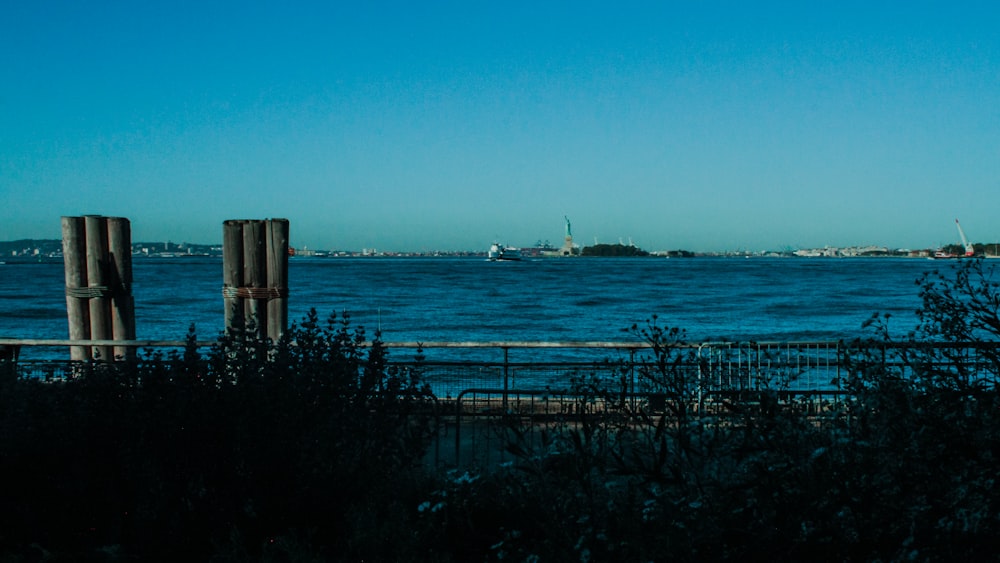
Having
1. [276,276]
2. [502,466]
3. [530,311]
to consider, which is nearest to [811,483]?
[502,466]

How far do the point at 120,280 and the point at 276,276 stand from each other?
93.4 inches

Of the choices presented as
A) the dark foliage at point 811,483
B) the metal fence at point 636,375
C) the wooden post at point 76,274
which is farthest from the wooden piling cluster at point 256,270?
the dark foliage at point 811,483

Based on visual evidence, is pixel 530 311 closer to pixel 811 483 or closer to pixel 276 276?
pixel 276 276

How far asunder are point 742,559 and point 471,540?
192 centimetres

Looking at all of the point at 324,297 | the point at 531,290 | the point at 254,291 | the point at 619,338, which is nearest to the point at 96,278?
the point at 254,291

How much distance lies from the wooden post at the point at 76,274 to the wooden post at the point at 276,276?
248 centimetres

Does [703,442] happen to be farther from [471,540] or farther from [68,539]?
[68,539]

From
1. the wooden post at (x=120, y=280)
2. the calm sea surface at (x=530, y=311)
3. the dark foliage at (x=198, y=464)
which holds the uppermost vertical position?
the wooden post at (x=120, y=280)

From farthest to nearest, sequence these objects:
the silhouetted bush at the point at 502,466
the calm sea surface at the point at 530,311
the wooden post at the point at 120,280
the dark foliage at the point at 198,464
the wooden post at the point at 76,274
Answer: the calm sea surface at the point at 530,311
the wooden post at the point at 120,280
the wooden post at the point at 76,274
the dark foliage at the point at 198,464
the silhouetted bush at the point at 502,466

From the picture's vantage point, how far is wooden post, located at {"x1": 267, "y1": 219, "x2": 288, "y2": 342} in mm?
9492

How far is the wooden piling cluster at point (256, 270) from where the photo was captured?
945cm

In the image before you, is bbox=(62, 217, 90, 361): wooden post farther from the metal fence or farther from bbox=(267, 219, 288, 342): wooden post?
bbox=(267, 219, 288, 342): wooden post

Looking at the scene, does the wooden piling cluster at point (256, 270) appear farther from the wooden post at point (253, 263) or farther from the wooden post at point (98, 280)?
the wooden post at point (98, 280)

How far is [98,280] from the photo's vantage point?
1024 cm
